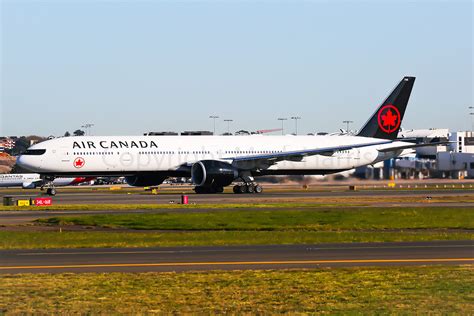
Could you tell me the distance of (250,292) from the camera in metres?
21.8

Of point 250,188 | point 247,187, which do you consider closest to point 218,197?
point 247,187

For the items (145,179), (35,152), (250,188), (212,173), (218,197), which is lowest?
(218,197)

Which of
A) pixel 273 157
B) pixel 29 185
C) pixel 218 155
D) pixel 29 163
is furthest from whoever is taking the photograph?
pixel 29 185

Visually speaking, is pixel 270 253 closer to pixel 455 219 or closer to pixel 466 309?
pixel 466 309

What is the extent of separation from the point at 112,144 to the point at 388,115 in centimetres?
3075

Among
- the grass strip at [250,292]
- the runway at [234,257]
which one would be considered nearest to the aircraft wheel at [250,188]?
the runway at [234,257]

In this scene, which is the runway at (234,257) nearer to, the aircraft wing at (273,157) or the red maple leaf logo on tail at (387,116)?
the aircraft wing at (273,157)

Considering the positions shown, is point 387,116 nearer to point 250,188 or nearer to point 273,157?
point 273,157

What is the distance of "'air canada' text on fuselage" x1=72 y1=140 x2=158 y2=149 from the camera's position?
260 feet

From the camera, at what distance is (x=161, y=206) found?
6181 centimetres

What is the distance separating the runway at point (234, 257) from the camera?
27.0 metres

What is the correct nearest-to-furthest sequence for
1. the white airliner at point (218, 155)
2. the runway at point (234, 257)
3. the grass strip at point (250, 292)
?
the grass strip at point (250, 292) → the runway at point (234, 257) → the white airliner at point (218, 155)

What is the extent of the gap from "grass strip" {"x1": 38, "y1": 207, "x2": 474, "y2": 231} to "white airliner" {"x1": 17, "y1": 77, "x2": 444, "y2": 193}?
28326 millimetres

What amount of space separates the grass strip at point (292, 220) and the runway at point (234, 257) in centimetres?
Answer: 1000
